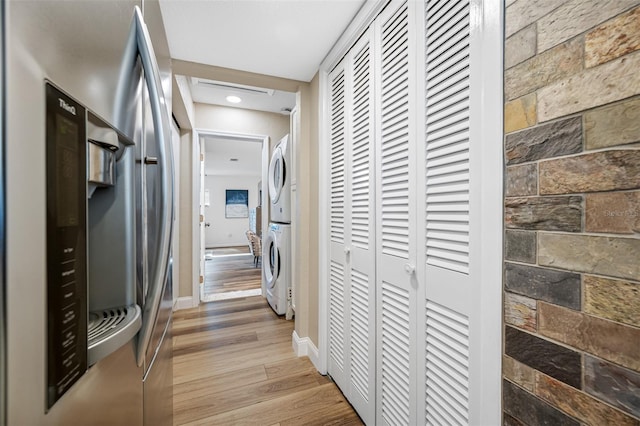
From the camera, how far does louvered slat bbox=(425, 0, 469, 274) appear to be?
89 cm

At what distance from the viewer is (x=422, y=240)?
1.07 metres

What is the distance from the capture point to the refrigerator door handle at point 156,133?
60 centimetres

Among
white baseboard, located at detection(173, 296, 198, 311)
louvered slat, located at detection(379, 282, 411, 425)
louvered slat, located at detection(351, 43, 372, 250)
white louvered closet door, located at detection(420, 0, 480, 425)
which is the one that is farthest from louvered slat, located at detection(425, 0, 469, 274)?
white baseboard, located at detection(173, 296, 198, 311)

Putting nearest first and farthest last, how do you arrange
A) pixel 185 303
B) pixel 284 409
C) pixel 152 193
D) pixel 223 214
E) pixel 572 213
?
pixel 572 213 → pixel 152 193 → pixel 284 409 → pixel 185 303 → pixel 223 214

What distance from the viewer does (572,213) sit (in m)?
0.61

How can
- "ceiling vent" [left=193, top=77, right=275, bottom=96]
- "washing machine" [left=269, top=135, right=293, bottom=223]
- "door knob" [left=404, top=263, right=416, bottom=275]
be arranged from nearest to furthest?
"door knob" [left=404, top=263, right=416, bottom=275]
"ceiling vent" [left=193, top=77, right=275, bottom=96]
"washing machine" [left=269, top=135, right=293, bottom=223]

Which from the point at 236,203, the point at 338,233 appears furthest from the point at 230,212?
the point at 338,233

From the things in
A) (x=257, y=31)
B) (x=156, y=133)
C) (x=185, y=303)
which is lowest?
(x=185, y=303)

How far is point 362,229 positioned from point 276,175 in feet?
5.89

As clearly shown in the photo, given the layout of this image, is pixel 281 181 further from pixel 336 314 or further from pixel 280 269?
pixel 336 314

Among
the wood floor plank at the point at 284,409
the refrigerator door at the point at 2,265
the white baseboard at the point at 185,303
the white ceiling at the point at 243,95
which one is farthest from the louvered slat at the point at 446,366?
the white baseboard at the point at 185,303

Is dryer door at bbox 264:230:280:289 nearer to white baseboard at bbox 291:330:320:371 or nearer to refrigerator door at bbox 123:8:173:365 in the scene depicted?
white baseboard at bbox 291:330:320:371

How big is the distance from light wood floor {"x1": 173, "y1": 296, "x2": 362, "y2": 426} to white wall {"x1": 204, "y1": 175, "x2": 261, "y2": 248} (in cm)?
632

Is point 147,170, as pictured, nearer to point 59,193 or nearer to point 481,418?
point 59,193
